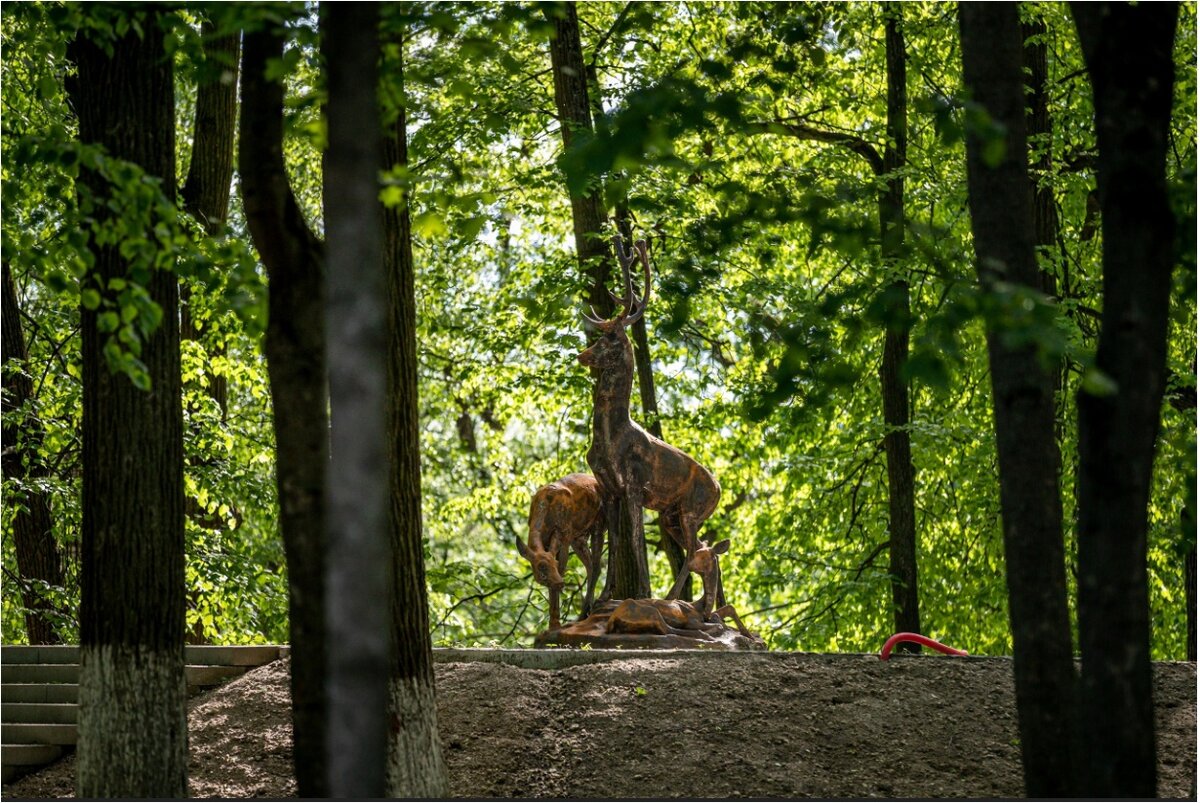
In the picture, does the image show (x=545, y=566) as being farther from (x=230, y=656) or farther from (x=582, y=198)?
(x=582, y=198)

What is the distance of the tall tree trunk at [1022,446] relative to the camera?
18.8ft

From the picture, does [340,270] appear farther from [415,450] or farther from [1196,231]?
[415,450]

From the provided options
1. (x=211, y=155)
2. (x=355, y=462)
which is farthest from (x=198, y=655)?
(x=355, y=462)

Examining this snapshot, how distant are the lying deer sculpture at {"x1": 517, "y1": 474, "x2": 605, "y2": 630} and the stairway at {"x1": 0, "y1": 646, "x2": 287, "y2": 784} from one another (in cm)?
221

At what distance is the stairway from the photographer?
32.9ft

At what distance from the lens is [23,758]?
9.95 m

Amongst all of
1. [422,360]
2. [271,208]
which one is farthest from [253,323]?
[422,360]

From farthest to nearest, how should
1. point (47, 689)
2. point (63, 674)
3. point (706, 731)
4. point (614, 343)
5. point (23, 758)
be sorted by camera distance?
1. point (614, 343)
2. point (63, 674)
3. point (47, 689)
4. point (23, 758)
5. point (706, 731)

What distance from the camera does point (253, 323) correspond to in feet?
23.0

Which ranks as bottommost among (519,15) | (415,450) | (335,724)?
(335,724)

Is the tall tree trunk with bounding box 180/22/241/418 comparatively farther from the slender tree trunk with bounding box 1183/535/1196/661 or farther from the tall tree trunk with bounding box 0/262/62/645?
the slender tree trunk with bounding box 1183/535/1196/661

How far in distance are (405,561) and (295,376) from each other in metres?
2.42

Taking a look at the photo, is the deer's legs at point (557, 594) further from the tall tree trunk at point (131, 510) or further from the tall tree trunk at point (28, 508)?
the tall tree trunk at point (28, 508)

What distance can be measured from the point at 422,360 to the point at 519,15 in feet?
48.2
